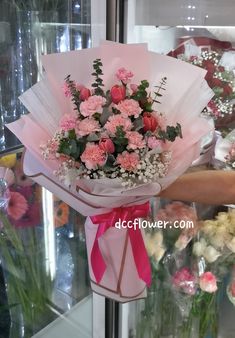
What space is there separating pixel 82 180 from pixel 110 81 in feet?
0.68

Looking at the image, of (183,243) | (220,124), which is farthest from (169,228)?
(220,124)

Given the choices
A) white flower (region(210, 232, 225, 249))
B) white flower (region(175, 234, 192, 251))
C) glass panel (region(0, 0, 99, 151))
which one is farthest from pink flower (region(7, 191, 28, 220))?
white flower (region(210, 232, 225, 249))

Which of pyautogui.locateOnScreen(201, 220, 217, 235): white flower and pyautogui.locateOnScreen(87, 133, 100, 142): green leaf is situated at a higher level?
pyautogui.locateOnScreen(87, 133, 100, 142): green leaf

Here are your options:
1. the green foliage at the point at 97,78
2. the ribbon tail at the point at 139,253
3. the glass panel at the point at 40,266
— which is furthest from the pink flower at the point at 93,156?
the glass panel at the point at 40,266

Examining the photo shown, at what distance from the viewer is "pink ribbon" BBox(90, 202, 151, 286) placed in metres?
0.86

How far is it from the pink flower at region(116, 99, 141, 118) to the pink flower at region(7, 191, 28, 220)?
79 cm

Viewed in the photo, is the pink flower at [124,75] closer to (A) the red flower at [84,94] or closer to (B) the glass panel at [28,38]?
(A) the red flower at [84,94]

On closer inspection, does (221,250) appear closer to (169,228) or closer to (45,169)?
(169,228)

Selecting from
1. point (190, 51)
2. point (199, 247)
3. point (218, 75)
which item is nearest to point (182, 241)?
point (199, 247)

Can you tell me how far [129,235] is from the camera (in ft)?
3.03

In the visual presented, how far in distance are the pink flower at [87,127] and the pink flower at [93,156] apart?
0.08 feet

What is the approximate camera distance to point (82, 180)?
30.6 inches

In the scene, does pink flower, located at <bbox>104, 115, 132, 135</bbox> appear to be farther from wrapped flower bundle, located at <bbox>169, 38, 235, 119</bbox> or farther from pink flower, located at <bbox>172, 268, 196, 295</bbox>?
pink flower, located at <bbox>172, 268, 196, 295</bbox>

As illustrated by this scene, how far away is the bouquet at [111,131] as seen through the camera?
2.41 feet
